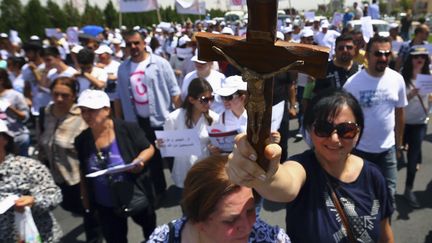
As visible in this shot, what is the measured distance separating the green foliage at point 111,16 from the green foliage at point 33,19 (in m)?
5.53

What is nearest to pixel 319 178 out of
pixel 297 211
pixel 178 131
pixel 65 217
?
pixel 297 211

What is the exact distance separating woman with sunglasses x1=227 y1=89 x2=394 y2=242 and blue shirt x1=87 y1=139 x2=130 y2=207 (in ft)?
5.04

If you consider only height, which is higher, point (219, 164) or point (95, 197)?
point (219, 164)

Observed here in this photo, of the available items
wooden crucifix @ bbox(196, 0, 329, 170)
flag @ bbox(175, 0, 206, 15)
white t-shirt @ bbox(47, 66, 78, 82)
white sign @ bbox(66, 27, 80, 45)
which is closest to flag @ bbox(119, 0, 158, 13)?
flag @ bbox(175, 0, 206, 15)

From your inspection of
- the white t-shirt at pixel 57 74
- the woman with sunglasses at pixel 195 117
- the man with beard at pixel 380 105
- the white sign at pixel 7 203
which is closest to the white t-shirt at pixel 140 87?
the woman with sunglasses at pixel 195 117

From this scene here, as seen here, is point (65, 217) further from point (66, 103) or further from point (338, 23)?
point (338, 23)

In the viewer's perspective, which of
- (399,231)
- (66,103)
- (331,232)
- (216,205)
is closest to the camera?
(216,205)

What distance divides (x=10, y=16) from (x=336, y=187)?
2337 cm

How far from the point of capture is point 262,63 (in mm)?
984

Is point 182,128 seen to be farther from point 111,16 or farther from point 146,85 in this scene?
point 111,16

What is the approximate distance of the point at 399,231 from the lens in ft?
12.7

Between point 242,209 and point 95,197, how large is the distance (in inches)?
71.0

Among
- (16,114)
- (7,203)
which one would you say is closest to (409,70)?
(7,203)

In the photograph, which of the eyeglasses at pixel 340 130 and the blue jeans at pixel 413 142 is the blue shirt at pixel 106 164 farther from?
the blue jeans at pixel 413 142
